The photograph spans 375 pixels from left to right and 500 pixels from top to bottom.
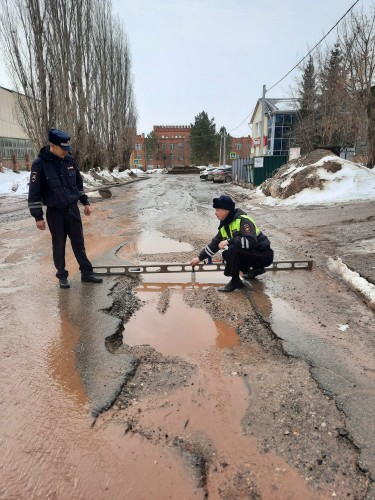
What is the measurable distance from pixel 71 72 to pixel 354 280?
71.8 ft

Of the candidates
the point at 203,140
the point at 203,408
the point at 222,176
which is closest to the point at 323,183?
the point at 203,408

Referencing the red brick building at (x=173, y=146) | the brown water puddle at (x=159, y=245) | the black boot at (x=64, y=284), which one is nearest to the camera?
the black boot at (x=64, y=284)

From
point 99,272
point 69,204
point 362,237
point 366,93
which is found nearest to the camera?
point 69,204

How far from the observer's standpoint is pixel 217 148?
76938 mm

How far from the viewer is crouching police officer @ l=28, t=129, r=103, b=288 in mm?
4035

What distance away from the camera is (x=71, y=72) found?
21.1 meters

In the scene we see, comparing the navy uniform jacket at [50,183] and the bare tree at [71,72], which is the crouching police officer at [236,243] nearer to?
the navy uniform jacket at [50,183]

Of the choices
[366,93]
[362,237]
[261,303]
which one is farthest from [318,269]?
[366,93]

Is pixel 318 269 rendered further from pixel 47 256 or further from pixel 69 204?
pixel 47 256

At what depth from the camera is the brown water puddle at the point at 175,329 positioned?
309 centimetres

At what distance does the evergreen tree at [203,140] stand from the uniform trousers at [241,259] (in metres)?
73.4

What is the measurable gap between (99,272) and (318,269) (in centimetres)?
313

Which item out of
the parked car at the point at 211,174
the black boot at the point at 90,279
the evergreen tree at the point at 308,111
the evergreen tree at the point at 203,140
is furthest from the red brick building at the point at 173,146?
the black boot at the point at 90,279

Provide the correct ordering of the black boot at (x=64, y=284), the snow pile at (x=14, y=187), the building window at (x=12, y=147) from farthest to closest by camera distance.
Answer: the building window at (x=12, y=147) → the snow pile at (x=14, y=187) → the black boot at (x=64, y=284)
